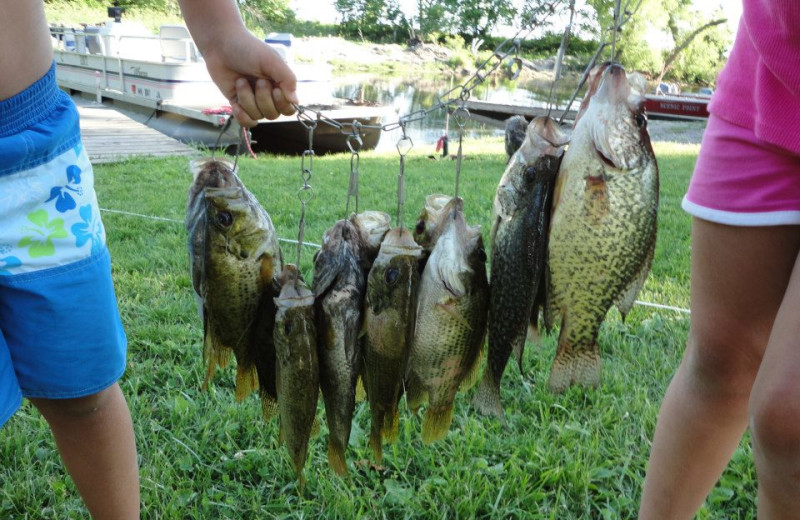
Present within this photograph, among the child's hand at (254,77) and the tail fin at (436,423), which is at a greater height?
the child's hand at (254,77)

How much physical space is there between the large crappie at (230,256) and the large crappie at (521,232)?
669mm

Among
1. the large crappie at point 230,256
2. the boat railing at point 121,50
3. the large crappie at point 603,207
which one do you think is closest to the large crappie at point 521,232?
the large crappie at point 603,207

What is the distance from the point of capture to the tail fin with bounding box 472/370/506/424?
1863 mm

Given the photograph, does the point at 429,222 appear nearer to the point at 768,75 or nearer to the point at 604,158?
the point at 604,158

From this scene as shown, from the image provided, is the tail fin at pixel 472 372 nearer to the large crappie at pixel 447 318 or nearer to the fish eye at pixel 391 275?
the large crappie at pixel 447 318

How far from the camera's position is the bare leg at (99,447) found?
1.85 m

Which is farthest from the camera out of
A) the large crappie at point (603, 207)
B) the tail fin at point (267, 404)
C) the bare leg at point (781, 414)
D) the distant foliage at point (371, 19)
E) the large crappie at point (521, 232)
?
the distant foliage at point (371, 19)

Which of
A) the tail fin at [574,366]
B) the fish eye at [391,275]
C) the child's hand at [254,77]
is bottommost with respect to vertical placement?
the tail fin at [574,366]

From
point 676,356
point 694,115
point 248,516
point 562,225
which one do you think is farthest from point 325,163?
point 694,115

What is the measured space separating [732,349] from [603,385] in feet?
4.93

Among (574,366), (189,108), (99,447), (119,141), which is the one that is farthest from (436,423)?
(189,108)

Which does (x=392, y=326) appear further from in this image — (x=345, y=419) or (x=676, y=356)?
(x=676, y=356)

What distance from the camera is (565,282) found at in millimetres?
1664

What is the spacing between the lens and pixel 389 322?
5.84 ft
